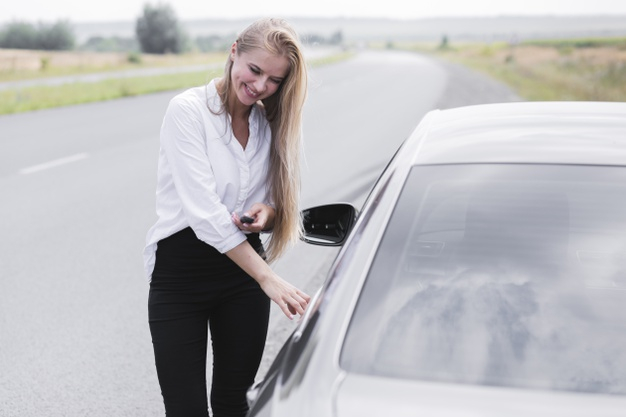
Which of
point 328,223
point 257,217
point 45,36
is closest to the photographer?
point 257,217

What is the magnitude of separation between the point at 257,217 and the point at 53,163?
346 inches

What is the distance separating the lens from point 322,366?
5.32ft

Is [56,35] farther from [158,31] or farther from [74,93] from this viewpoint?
[74,93]

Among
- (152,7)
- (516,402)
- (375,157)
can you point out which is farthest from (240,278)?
(152,7)

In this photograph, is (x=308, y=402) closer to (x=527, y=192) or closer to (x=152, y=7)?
(x=527, y=192)

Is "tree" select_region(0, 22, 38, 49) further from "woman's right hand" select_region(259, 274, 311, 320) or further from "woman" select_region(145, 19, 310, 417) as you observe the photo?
"woman's right hand" select_region(259, 274, 311, 320)

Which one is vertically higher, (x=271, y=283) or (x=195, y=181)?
(x=195, y=181)

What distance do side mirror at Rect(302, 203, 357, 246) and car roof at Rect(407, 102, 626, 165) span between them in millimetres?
358

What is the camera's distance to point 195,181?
2.31 m

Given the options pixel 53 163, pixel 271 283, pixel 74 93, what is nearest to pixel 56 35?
pixel 74 93

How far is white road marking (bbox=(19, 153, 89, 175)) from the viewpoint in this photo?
10.1 metres

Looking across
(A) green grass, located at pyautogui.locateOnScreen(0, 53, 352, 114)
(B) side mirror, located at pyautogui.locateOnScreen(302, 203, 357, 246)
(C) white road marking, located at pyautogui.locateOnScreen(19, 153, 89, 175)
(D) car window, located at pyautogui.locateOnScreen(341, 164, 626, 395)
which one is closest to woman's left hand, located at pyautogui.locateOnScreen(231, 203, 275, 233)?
(B) side mirror, located at pyautogui.locateOnScreen(302, 203, 357, 246)

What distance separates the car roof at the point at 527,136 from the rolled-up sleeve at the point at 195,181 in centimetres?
56

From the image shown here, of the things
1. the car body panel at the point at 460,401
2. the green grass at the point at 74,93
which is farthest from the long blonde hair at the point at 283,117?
the green grass at the point at 74,93
